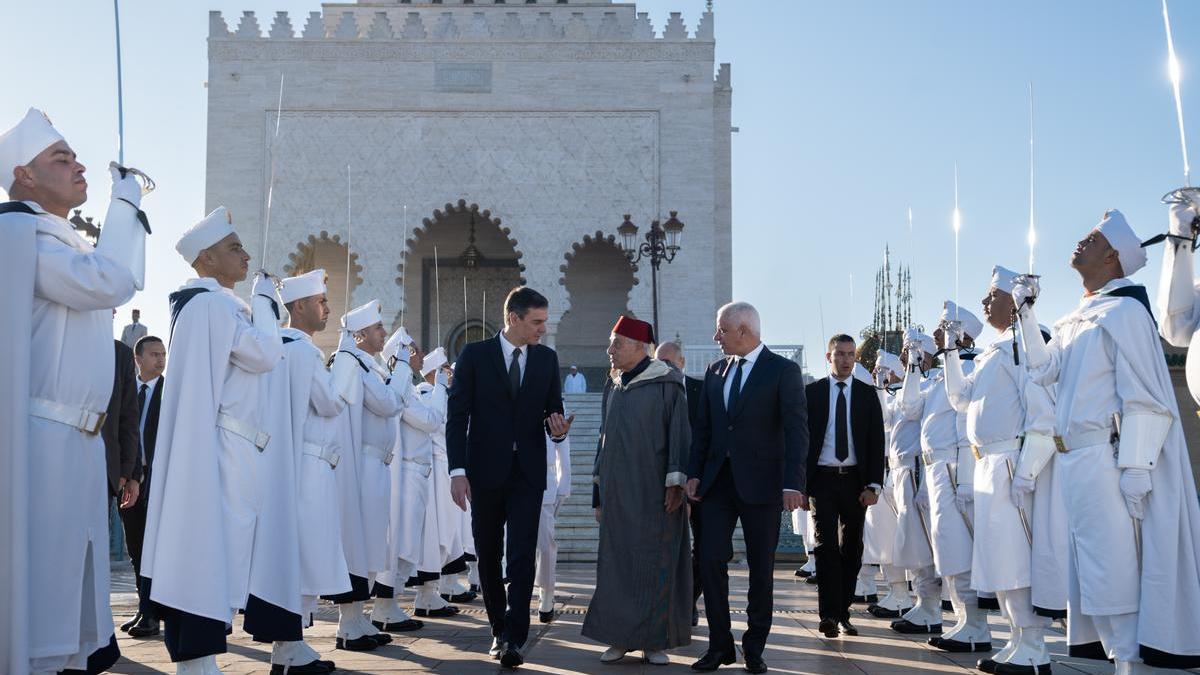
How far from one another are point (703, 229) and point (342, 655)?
21003mm

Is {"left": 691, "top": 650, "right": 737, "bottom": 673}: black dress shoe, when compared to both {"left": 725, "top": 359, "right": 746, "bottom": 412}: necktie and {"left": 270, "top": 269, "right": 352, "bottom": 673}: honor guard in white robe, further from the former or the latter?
{"left": 270, "top": 269, "right": 352, "bottom": 673}: honor guard in white robe

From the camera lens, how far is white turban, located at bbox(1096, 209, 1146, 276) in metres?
5.25

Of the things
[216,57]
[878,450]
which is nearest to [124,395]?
[878,450]

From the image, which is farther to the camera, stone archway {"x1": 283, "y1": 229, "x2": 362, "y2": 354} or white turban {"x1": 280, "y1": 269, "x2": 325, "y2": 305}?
stone archway {"x1": 283, "y1": 229, "x2": 362, "y2": 354}

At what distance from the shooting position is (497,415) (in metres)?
6.26

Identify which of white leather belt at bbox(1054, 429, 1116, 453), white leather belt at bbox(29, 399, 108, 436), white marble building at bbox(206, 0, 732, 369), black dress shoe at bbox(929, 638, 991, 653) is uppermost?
white marble building at bbox(206, 0, 732, 369)

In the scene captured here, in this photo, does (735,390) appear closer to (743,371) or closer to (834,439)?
(743,371)

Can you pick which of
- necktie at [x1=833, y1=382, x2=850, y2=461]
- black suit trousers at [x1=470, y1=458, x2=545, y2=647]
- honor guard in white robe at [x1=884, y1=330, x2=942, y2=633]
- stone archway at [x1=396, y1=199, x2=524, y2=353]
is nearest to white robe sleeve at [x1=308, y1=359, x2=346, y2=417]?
black suit trousers at [x1=470, y1=458, x2=545, y2=647]

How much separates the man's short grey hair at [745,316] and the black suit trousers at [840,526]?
170 cm

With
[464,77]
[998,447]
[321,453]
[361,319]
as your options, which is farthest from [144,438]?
[464,77]

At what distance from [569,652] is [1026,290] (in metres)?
3.16

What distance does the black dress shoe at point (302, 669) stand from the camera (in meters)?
5.51

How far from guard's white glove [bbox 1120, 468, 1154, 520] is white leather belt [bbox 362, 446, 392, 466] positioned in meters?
4.47

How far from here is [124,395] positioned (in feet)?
21.1
